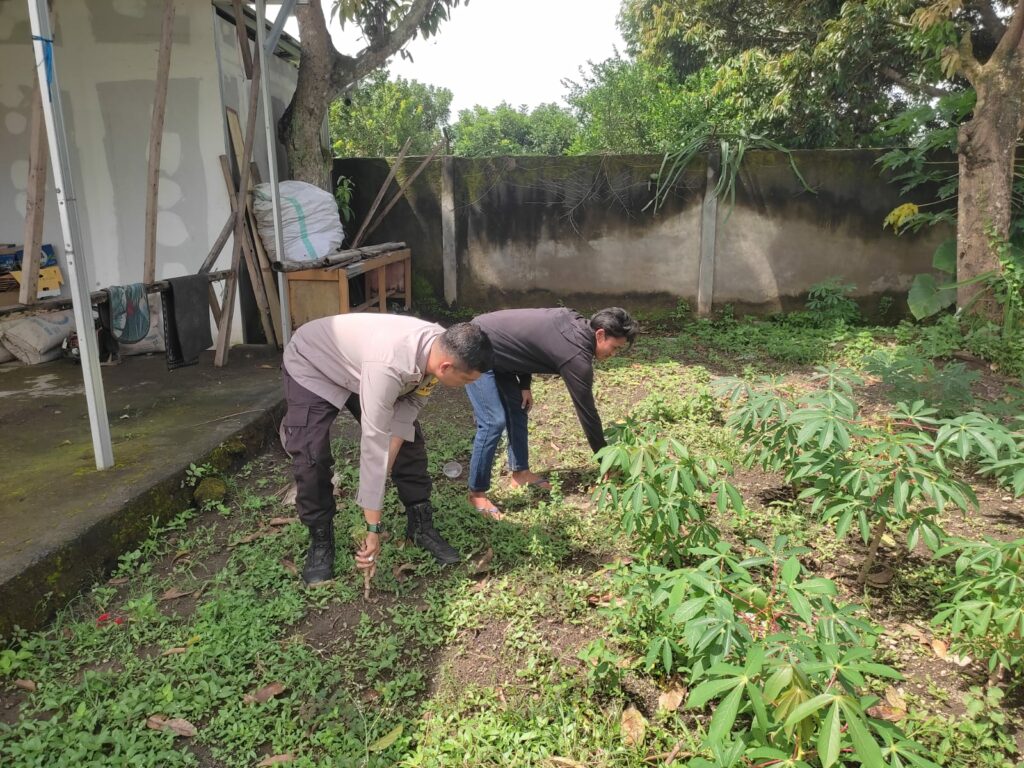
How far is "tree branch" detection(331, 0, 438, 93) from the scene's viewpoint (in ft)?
22.0

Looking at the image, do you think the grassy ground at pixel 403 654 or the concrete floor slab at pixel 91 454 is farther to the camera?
the concrete floor slab at pixel 91 454

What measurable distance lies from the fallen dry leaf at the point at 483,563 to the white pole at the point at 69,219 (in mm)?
1940

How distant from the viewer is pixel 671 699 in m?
2.39

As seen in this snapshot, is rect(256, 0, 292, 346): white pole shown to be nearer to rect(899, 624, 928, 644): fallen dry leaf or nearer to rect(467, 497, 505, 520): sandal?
rect(467, 497, 505, 520): sandal

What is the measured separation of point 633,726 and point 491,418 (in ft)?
5.54

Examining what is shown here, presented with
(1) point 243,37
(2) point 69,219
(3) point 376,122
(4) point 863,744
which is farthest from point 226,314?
(3) point 376,122

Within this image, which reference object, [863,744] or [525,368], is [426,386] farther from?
[863,744]

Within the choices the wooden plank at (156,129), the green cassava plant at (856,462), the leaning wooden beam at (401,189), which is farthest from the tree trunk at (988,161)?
the wooden plank at (156,129)

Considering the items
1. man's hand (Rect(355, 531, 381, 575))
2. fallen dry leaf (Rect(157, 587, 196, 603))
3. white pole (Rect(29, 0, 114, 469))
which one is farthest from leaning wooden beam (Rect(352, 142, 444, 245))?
man's hand (Rect(355, 531, 381, 575))

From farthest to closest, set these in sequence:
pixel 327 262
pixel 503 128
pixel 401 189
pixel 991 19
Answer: pixel 503 128, pixel 991 19, pixel 401 189, pixel 327 262

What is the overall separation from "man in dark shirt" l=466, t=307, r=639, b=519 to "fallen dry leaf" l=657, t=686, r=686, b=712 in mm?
1256

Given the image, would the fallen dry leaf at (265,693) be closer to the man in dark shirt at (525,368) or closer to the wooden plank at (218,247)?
the man in dark shirt at (525,368)

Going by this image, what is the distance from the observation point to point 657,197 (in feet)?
25.0

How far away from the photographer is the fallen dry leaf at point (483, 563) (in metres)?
3.18
